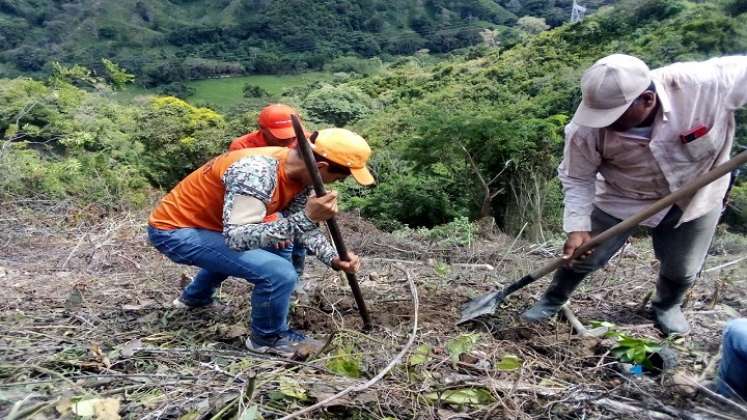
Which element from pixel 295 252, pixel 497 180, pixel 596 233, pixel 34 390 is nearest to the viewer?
pixel 34 390

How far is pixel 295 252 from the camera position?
358 centimetres

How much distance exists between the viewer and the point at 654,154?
233 cm

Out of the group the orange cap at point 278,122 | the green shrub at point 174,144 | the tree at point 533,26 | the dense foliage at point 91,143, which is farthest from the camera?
the tree at point 533,26

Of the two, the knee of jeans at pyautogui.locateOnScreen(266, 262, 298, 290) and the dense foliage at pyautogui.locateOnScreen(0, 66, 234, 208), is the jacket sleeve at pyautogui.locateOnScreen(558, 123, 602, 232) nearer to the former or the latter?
the knee of jeans at pyautogui.locateOnScreen(266, 262, 298, 290)

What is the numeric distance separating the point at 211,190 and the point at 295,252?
1.14m

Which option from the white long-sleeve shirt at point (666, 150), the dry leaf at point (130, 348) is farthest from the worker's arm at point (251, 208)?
the white long-sleeve shirt at point (666, 150)

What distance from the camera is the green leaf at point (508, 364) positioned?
2.33 meters

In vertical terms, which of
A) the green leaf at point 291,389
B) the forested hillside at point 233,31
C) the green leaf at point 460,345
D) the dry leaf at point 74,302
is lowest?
the forested hillside at point 233,31

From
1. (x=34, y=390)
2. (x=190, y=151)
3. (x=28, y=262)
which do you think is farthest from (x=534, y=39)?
(x=34, y=390)

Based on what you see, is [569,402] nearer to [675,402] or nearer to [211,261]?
[675,402]

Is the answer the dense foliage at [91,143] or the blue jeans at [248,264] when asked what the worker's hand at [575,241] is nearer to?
the blue jeans at [248,264]

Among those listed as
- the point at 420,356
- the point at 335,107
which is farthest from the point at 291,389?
the point at 335,107

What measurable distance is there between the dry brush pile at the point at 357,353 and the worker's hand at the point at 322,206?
522mm

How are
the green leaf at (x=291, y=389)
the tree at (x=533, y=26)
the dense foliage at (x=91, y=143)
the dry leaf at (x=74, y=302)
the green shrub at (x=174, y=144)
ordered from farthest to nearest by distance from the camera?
the tree at (x=533, y=26)
the green shrub at (x=174, y=144)
the dense foliage at (x=91, y=143)
the dry leaf at (x=74, y=302)
the green leaf at (x=291, y=389)
